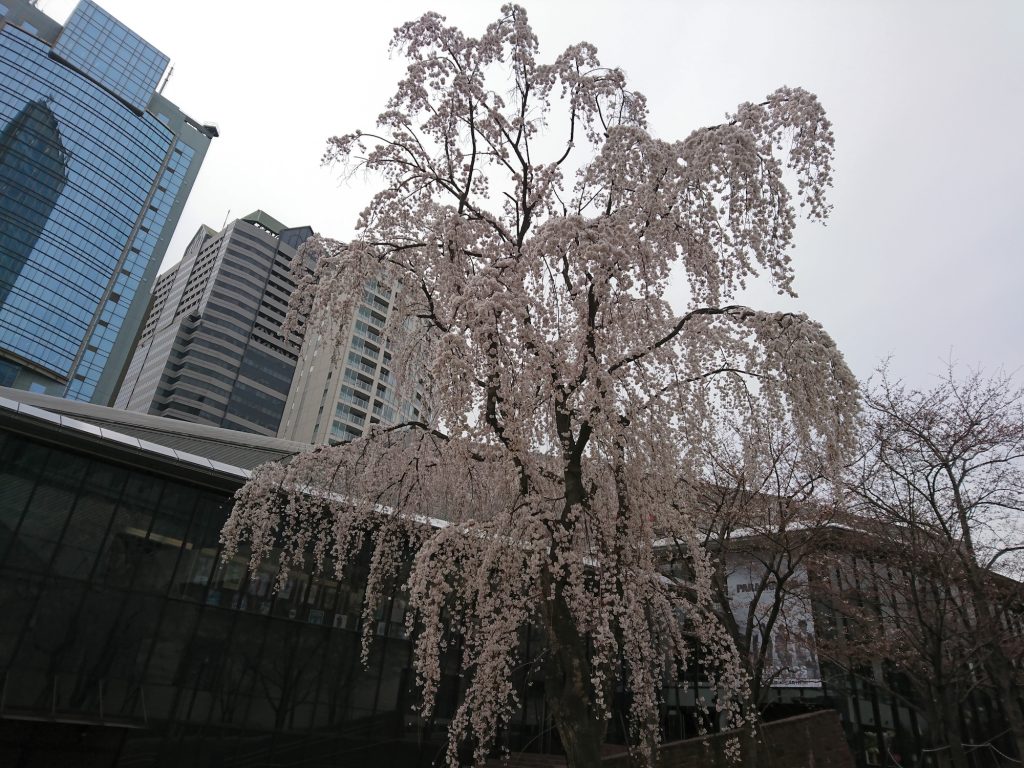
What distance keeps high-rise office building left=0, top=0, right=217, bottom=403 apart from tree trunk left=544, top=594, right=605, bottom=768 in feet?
292

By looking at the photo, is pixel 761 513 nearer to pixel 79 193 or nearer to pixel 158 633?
pixel 158 633

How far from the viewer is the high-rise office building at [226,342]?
84562 mm

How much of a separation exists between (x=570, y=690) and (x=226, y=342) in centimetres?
9386

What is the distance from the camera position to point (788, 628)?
1577 centimetres

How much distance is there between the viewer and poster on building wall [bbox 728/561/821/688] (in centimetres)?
1588

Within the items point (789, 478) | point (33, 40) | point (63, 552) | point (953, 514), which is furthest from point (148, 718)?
point (33, 40)

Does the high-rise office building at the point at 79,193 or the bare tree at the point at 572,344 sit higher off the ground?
the high-rise office building at the point at 79,193

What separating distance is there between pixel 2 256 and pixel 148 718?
278 feet

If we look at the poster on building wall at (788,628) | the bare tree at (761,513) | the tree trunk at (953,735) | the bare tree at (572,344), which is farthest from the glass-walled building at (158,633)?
the tree trunk at (953,735)

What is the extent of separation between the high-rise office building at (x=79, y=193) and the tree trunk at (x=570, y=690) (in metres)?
88.9

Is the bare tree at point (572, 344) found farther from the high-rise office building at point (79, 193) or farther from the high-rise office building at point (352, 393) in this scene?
the high-rise office building at point (79, 193)

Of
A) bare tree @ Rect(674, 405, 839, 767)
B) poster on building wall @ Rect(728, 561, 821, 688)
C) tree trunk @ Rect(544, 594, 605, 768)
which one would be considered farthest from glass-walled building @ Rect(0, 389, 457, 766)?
poster on building wall @ Rect(728, 561, 821, 688)

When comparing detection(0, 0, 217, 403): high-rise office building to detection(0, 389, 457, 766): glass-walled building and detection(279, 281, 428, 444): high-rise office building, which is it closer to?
detection(279, 281, 428, 444): high-rise office building

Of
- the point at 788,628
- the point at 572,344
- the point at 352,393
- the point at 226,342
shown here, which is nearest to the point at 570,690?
the point at 572,344
